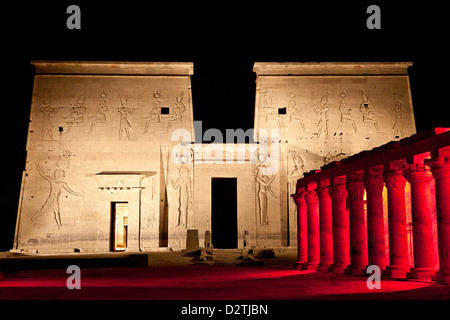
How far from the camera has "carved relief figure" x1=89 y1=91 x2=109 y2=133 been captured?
24.3m

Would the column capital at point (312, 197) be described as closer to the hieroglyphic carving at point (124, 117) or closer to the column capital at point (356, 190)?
the column capital at point (356, 190)

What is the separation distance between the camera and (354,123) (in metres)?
24.7

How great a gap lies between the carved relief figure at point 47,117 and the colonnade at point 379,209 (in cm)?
1500

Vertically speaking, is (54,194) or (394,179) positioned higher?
(54,194)

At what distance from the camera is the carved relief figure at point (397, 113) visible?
24.6 meters

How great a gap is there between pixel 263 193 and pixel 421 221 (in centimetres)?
1409

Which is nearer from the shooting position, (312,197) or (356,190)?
(356,190)

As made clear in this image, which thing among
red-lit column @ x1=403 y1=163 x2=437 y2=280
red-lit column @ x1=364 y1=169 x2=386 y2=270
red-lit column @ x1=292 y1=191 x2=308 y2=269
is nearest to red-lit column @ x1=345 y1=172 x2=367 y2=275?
red-lit column @ x1=364 y1=169 x2=386 y2=270

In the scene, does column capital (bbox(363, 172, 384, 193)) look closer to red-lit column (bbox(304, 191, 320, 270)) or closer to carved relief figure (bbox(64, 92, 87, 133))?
red-lit column (bbox(304, 191, 320, 270))

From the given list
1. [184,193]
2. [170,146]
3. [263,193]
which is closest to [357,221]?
[263,193]

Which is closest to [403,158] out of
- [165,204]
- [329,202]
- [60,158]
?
[329,202]

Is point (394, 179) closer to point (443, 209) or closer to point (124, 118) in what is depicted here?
point (443, 209)

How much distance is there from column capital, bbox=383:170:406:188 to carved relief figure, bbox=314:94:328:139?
14279mm

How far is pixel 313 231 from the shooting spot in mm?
13992
